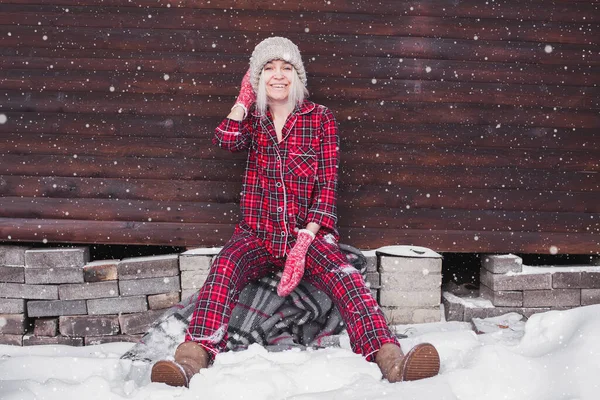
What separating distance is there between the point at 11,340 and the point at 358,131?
3.01 meters

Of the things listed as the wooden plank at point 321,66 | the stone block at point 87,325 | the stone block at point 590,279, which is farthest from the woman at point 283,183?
the stone block at point 590,279

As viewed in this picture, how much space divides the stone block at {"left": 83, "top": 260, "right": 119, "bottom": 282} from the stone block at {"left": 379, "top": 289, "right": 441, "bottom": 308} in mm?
2007

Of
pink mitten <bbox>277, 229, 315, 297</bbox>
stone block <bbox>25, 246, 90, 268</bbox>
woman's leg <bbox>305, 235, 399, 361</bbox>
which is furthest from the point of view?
stone block <bbox>25, 246, 90, 268</bbox>

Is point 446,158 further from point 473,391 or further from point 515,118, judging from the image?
point 473,391

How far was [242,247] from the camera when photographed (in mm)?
3297

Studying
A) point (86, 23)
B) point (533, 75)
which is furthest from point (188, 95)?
point (533, 75)

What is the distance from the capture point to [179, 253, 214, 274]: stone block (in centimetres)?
390

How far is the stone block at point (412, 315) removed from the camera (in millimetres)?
3947

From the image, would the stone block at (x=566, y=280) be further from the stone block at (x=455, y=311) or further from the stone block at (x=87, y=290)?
the stone block at (x=87, y=290)

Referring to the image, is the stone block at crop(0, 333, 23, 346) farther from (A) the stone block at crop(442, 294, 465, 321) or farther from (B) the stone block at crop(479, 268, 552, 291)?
(B) the stone block at crop(479, 268, 552, 291)

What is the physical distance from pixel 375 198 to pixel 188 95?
5.33ft

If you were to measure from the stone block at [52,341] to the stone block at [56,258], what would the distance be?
53 centimetres

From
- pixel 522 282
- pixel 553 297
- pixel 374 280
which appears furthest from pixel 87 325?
pixel 553 297

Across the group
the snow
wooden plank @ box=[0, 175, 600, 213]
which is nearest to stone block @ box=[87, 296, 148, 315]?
wooden plank @ box=[0, 175, 600, 213]
